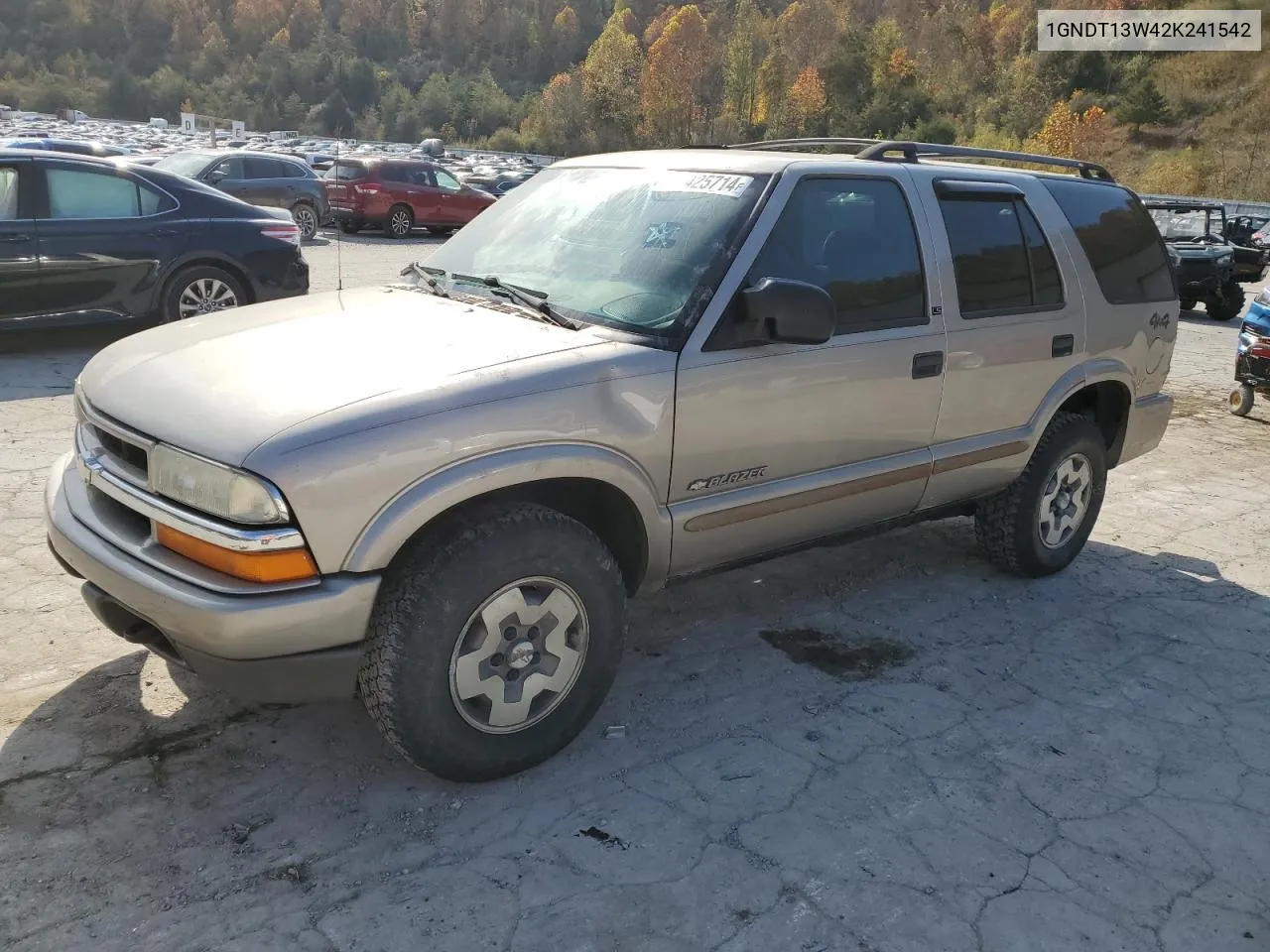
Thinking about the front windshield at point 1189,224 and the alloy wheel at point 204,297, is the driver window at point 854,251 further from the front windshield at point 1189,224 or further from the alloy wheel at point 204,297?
the front windshield at point 1189,224

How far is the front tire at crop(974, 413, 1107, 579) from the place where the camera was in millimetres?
4641

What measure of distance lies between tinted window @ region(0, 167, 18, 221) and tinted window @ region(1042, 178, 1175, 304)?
6928 mm

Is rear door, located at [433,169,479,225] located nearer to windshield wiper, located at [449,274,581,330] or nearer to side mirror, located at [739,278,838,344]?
windshield wiper, located at [449,274,581,330]

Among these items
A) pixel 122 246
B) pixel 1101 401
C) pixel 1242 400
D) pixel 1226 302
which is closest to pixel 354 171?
pixel 122 246

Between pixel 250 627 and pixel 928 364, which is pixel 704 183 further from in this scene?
pixel 250 627

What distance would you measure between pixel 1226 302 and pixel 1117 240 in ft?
41.3

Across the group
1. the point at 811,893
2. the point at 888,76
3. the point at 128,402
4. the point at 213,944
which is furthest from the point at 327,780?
the point at 888,76

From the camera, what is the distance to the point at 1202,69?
63406 millimetres

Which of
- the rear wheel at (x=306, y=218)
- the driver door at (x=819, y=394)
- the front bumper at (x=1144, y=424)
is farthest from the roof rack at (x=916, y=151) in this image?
the rear wheel at (x=306, y=218)

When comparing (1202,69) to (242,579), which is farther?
(1202,69)

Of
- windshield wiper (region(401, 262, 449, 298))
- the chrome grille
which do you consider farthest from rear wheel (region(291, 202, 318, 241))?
the chrome grille

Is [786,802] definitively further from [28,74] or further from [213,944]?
[28,74]

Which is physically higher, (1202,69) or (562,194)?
(1202,69)

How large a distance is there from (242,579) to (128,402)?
734 millimetres
